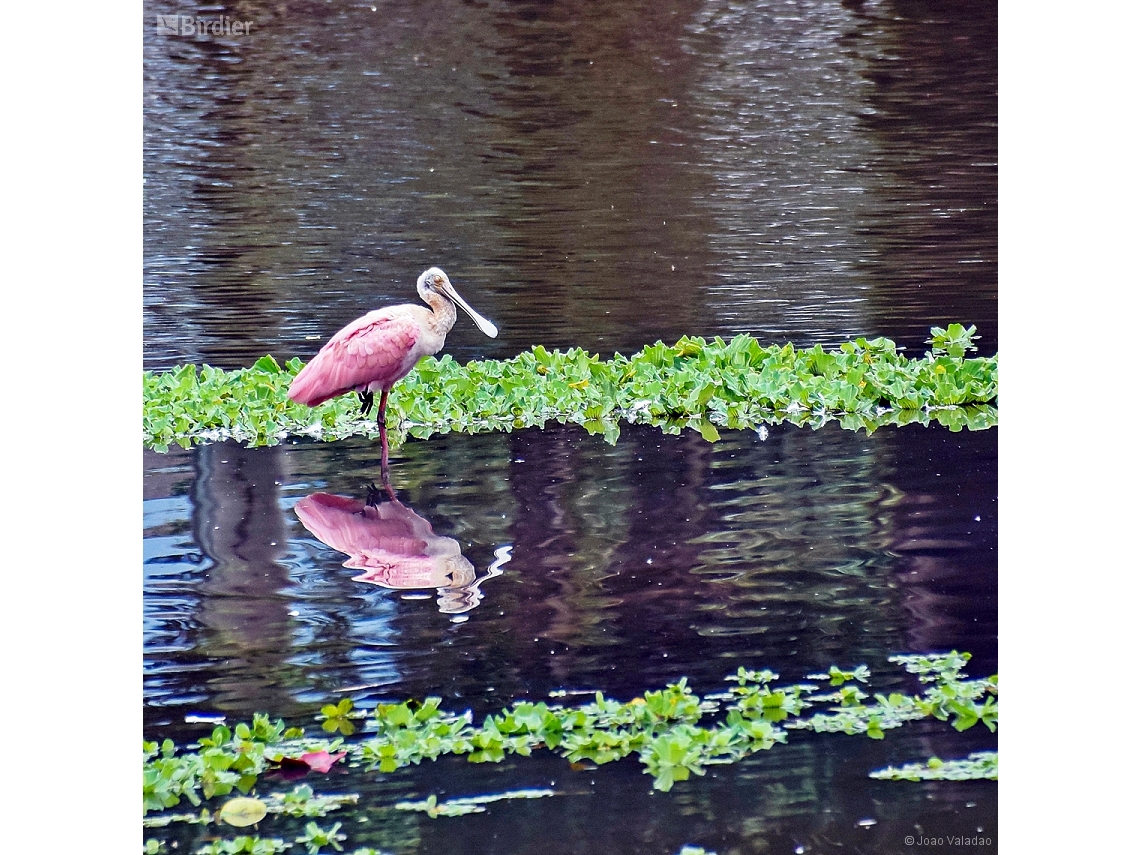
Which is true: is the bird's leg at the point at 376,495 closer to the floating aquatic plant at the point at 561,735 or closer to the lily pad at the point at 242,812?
the floating aquatic plant at the point at 561,735

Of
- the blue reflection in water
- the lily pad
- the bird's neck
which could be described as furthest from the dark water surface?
the bird's neck

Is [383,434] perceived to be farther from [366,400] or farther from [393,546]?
[393,546]

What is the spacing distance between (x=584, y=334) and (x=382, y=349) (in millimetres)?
1495


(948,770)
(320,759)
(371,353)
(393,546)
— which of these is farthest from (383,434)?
(948,770)

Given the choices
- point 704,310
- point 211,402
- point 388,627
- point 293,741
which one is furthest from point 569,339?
point 293,741

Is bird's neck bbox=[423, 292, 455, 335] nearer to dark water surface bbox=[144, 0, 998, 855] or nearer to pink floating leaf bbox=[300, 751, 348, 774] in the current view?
dark water surface bbox=[144, 0, 998, 855]

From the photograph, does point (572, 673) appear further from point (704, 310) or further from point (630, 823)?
point (704, 310)

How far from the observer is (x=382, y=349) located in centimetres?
483

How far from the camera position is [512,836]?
2.97 metres

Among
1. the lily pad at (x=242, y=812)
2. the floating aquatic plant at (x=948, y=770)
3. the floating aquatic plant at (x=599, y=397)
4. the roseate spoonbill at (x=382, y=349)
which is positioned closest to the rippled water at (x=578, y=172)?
the floating aquatic plant at (x=599, y=397)

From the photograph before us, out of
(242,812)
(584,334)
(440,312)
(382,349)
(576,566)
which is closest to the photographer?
(242,812)

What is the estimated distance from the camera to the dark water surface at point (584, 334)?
3.40 m

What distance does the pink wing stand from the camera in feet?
15.9

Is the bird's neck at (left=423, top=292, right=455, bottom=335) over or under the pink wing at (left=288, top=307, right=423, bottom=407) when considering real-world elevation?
over
